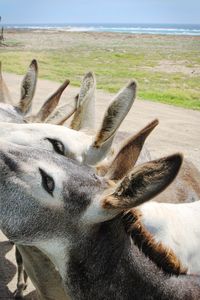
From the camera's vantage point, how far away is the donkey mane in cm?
375

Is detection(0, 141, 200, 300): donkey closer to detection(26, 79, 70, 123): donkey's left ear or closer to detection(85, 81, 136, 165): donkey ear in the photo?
detection(85, 81, 136, 165): donkey ear

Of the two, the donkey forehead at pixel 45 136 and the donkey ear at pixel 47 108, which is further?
the donkey ear at pixel 47 108

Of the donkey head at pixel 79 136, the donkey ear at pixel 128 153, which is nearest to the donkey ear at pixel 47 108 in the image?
the donkey head at pixel 79 136

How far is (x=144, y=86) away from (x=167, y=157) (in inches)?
1051

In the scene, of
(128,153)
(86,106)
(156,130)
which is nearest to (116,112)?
(128,153)

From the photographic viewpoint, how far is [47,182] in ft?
11.7

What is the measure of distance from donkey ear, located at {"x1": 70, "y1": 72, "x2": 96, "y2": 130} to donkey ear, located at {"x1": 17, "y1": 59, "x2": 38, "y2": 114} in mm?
875

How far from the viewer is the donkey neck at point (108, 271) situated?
3686 millimetres

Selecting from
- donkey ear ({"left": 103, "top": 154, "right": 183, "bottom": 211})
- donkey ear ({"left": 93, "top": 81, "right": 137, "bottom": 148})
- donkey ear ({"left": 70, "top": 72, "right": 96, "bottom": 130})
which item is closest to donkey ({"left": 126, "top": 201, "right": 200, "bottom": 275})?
donkey ear ({"left": 93, "top": 81, "right": 137, "bottom": 148})

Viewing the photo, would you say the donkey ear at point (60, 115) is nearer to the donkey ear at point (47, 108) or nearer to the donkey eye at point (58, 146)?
the donkey ear at point (47, 108)

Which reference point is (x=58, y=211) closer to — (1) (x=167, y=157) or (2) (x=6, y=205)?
(2) (x=6, y=205)

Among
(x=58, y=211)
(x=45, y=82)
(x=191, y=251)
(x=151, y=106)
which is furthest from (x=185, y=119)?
(x=58, y=211)

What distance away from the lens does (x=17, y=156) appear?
3.53 m

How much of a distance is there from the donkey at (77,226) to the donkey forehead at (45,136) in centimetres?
107
